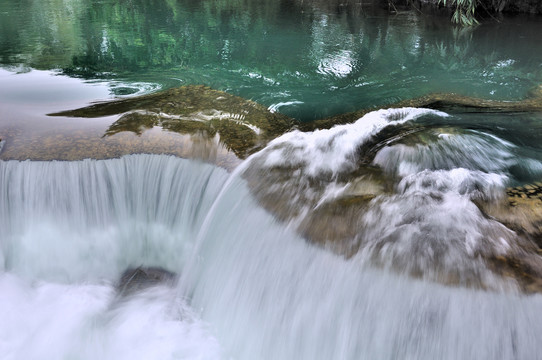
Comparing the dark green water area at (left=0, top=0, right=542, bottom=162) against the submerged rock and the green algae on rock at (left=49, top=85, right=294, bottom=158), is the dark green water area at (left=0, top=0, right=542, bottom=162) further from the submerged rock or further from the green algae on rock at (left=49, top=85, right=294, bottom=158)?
the submerged rock

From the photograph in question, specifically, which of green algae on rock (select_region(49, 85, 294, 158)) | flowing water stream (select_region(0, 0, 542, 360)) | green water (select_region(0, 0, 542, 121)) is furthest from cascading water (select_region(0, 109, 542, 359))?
green water (select_region(0, 0, 542, 121))

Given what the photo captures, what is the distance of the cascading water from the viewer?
8.86ft

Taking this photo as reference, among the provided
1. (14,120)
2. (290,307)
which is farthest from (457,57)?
(14,120)

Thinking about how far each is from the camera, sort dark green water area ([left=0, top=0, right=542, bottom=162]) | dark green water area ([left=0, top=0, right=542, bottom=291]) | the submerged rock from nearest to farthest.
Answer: dark green water area ([left=0, top=0, right=542, bottom=291]) → the submerged rock → dark green water area ([left=0, top=0, right=542, bottom=162])

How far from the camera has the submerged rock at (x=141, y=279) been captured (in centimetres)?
407

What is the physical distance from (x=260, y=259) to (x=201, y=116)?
2101 millimetres

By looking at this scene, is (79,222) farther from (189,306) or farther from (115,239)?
(189,306)

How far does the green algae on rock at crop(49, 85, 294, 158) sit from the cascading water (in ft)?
1.33

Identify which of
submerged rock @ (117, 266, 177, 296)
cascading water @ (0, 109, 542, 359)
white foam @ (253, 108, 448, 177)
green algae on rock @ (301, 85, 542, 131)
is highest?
green algae on rock @ (301, 85, 542, 131)

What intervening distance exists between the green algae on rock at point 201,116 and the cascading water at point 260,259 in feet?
1.33

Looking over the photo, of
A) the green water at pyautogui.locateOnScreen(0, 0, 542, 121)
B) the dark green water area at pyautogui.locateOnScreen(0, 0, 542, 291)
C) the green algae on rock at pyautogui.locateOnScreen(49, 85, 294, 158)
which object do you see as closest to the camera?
the dark green water area at pyautogui.locateOnScreen(0, 0, 542, 291)

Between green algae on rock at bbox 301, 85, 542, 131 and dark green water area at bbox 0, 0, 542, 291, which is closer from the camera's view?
dark green water area at bbox 0, 0, 542, 291

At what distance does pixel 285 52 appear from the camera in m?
8.52

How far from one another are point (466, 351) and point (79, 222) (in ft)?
11.8
